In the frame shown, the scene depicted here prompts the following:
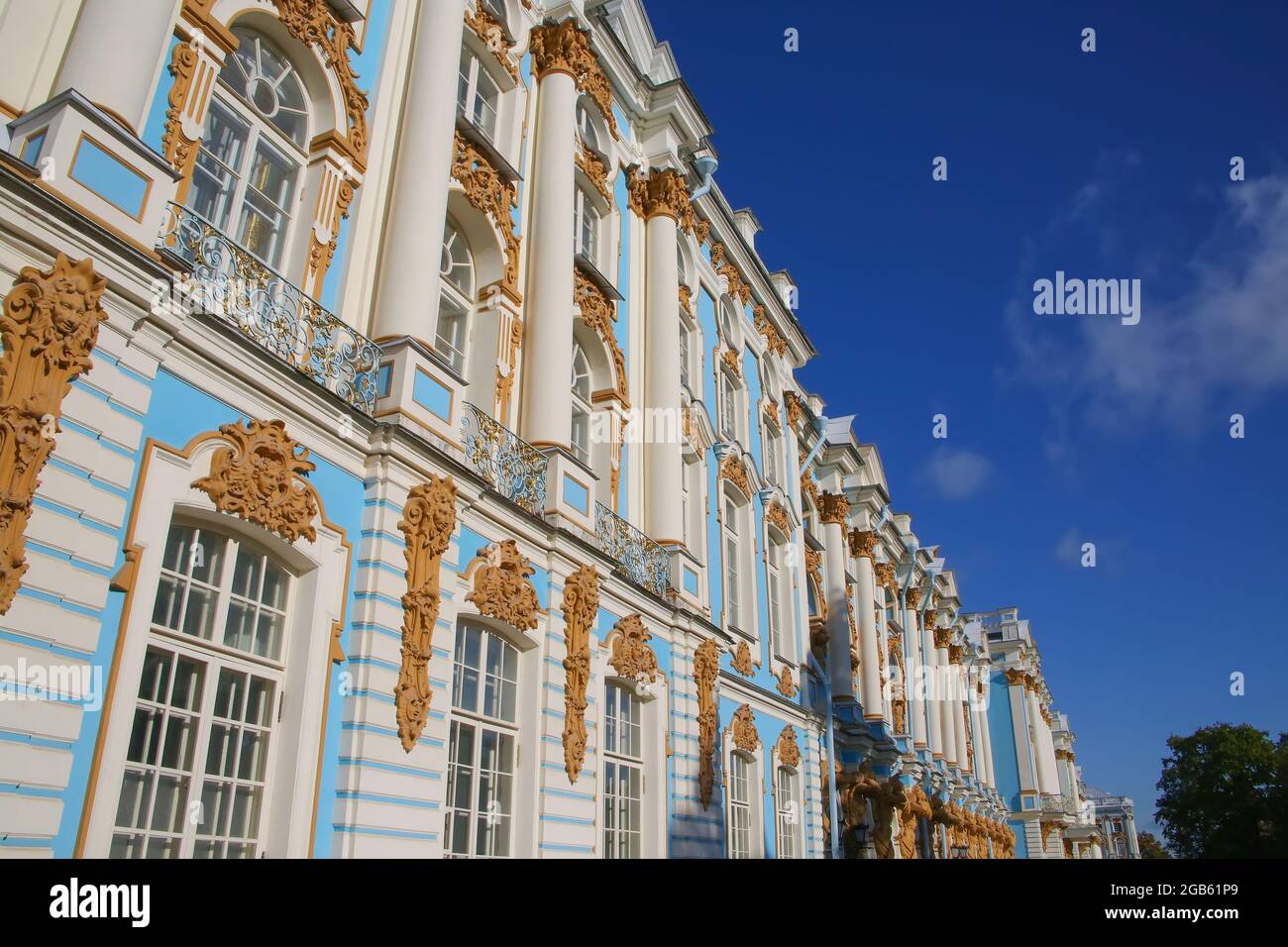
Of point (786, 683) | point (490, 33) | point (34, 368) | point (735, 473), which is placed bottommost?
point (34, 368)

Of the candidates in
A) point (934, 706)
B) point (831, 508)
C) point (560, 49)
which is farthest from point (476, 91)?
point (934, 706)

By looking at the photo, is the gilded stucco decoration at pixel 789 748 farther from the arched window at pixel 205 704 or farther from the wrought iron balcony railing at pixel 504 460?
the arched window at pixel 205 704

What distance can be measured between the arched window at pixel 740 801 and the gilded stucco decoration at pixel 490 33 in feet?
37.9

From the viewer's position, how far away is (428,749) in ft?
27.3

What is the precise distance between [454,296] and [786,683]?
12.0 m

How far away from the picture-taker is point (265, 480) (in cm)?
735

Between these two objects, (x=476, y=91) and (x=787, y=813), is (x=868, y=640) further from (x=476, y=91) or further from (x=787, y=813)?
(x=476, y=91)

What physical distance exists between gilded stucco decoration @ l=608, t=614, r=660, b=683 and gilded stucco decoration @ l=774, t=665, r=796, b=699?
7176mm

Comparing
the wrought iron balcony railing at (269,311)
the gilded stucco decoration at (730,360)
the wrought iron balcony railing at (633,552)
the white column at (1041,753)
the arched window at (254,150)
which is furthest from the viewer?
the white column at (1041,753)

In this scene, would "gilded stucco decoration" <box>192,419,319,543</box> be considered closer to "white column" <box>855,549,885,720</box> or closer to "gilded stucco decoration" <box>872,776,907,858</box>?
"gilded stucco decoration" <box>872,776,907,858</box>

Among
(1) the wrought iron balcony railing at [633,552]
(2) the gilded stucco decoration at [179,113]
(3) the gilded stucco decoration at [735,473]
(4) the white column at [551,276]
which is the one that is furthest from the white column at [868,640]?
(2) the gilded stucco decoration at [179,113]

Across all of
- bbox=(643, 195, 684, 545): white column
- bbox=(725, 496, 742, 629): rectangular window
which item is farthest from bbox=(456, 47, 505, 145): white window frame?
bbox=(725, 496, 742, 629): rectangular window

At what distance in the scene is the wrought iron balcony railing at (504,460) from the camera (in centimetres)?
1031
